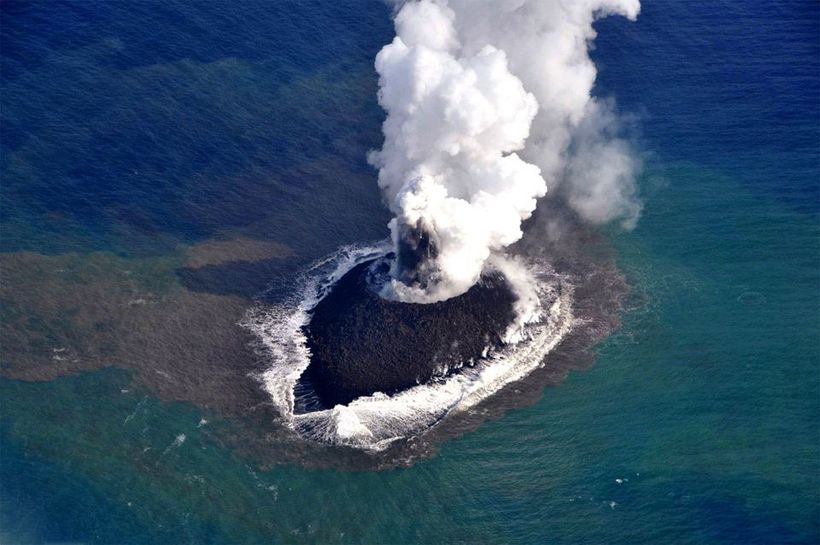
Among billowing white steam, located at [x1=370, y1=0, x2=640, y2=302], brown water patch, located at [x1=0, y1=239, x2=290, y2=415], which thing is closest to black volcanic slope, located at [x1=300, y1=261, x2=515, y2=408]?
billowing white steam, located at [x1=370, y1=0, x2=640, y2=302]

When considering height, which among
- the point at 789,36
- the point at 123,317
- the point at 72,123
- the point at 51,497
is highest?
the point at 789,36

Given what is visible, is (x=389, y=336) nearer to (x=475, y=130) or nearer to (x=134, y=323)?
(x=475, y=130)

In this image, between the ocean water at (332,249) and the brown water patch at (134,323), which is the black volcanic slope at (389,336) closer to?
the brown water patch at (134,323)

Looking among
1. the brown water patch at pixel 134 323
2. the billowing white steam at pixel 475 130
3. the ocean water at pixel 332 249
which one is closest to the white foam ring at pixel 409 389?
the brown water patch at pixel 134 323

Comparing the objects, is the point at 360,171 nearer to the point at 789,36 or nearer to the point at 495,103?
the point at 495,103

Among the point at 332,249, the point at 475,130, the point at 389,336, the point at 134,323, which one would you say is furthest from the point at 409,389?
the point at 134,323

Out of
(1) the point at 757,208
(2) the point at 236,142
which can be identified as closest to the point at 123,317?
(2) the point at 236,142

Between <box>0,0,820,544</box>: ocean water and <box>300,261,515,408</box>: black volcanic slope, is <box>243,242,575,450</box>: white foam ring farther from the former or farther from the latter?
<box>0,0,820,544</box>: ocean water
